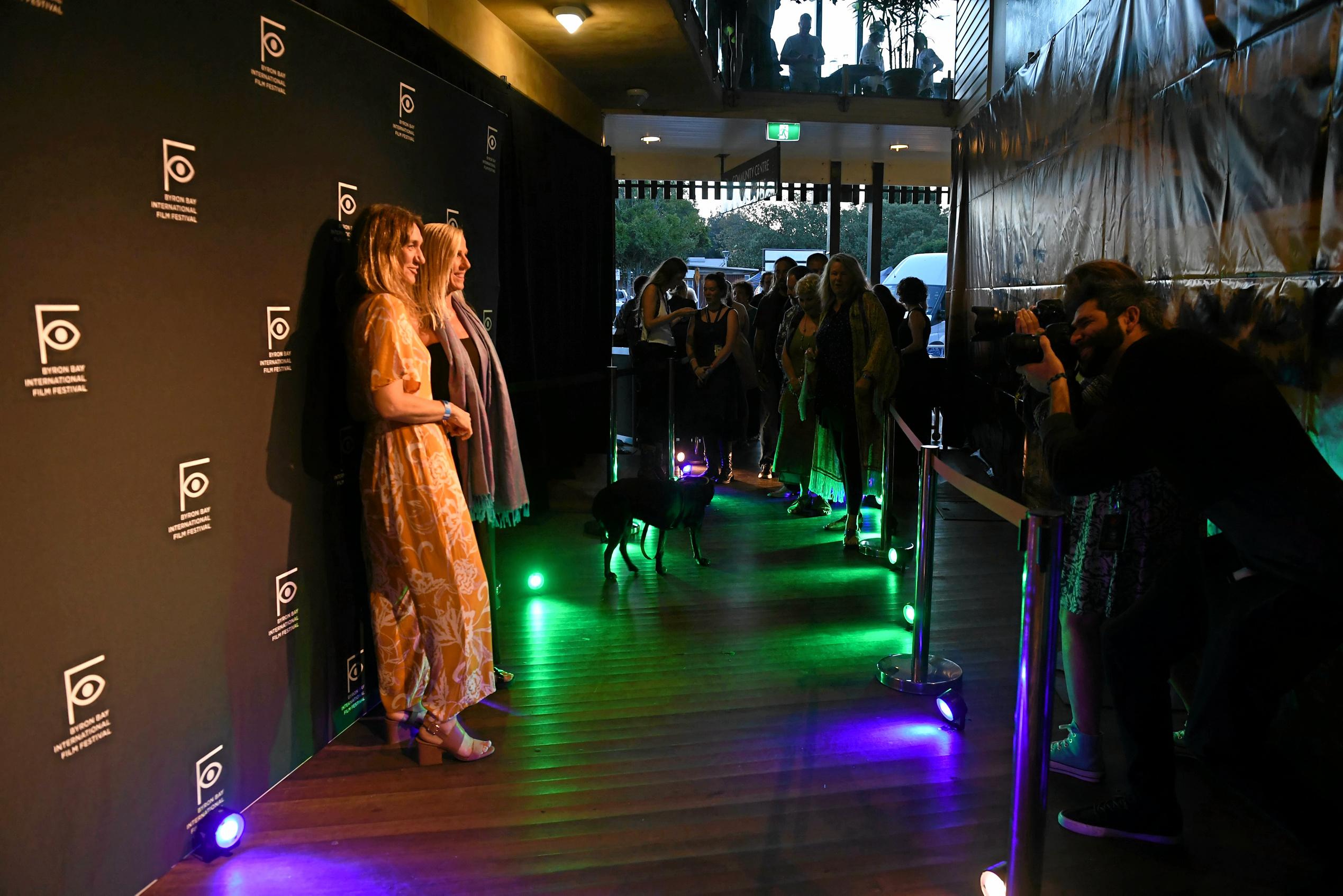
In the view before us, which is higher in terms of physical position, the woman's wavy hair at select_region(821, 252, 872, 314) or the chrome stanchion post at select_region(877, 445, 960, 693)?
the woman's wavy hair at select_region(821, 252, 872, 314)

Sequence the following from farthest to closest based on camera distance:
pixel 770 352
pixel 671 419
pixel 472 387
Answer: pixel 770 352 → pixel 671 419 → pixel 472 387

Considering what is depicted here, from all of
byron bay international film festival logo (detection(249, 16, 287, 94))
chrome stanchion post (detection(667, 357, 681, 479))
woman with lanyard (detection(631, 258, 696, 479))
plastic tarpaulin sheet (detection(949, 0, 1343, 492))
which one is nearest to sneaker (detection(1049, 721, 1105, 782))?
plastic tarpaulin sheet (detection(949, 0, 1343, 492))

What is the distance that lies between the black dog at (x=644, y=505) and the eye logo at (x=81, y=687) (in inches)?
119

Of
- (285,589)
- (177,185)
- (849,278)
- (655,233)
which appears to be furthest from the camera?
(655,233)

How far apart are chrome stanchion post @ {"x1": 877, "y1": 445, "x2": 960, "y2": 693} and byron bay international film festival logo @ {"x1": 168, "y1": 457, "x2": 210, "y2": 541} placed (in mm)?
2377

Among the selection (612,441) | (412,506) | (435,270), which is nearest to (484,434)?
(412,506)

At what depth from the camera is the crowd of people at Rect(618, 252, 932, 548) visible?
551cm

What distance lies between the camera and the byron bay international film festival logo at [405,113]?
3477 millimetres

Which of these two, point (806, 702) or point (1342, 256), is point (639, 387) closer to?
point (806, 702)

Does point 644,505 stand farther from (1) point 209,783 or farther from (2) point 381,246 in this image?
(1) point 209,783

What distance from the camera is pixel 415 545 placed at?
9.59 ft

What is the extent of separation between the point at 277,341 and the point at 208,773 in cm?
125

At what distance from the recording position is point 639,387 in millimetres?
7160

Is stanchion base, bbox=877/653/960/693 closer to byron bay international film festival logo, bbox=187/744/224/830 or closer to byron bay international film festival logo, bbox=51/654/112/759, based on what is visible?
byron bay international film festival logo, bbox=187/744/224/830
